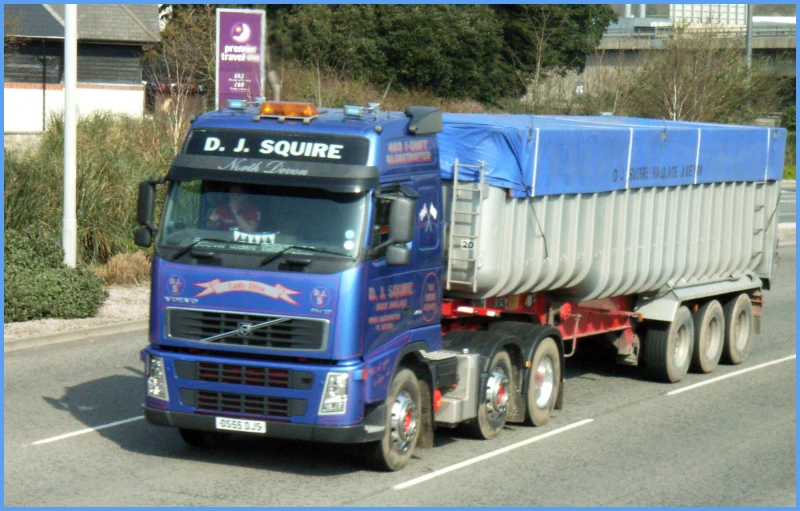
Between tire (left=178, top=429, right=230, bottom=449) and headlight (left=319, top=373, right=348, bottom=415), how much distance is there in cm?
165

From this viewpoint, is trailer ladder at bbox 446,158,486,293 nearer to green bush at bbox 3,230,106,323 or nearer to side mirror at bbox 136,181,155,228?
side mirror at bbox 136,181,155,228

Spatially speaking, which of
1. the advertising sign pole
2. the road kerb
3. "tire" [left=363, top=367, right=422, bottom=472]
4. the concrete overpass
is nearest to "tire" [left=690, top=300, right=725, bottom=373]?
"tire" [left=363, top=367, right=422, bottom=472]

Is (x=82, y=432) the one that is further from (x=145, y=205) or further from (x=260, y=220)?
(x=260, y=220)

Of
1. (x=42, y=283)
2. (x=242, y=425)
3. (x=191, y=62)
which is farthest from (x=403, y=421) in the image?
(x=191, y=62)

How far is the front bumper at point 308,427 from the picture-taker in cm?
904

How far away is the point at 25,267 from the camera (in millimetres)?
16859

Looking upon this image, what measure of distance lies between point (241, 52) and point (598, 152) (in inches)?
352

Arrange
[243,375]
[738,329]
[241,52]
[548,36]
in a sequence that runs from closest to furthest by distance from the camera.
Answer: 1. [243,375]
2. [738,329]
3. [241,52]
4. [548,36]

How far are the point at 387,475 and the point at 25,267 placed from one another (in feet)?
29.8

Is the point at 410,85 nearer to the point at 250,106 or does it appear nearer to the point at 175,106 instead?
the point at 175,106

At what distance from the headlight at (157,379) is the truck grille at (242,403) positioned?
170 millimetres

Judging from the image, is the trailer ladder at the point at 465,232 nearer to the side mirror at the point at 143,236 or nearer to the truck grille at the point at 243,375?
the truck grille at the point at 243,375

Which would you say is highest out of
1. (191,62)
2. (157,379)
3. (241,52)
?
(191,62)

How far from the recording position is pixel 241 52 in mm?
19641
